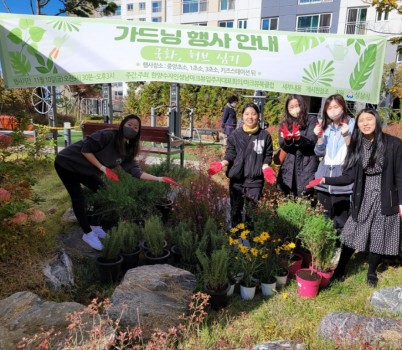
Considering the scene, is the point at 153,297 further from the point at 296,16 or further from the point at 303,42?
the point at 296,16

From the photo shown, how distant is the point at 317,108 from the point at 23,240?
22137 millimetres

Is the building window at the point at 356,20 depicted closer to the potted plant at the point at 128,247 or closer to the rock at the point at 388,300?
the rock at the point at 388,300

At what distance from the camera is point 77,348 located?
160 cm

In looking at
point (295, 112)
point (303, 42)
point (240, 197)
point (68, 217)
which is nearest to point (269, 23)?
point (303, 42)

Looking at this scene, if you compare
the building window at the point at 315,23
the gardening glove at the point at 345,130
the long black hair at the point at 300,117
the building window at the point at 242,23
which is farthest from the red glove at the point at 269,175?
the building window at the point at 242,23

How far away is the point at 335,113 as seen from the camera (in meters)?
3.37

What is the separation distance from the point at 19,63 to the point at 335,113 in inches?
183

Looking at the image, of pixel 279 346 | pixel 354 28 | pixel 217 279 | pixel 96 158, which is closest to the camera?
pixel 279 346

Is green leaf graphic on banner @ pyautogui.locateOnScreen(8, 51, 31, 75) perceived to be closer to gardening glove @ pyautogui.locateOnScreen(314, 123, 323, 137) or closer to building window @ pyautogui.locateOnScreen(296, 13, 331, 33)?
gardening glove @ pyautogui.locateOnScreen(314, 123, 323, 137)

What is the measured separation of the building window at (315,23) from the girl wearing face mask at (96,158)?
22.3 meters

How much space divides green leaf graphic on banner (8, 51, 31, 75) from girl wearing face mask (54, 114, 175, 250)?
262cm

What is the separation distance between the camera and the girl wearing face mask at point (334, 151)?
3.37m

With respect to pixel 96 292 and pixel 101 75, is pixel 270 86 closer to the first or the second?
pixel 101 75

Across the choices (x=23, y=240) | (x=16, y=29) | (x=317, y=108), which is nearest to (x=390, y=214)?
(x=23, y=240)
